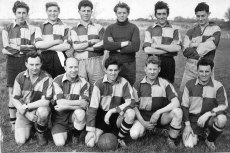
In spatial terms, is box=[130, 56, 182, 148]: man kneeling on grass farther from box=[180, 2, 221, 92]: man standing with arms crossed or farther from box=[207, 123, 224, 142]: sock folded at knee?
box=[180, 2, 221, 92]: man standing with arms crossed

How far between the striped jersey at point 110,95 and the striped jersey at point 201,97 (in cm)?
84

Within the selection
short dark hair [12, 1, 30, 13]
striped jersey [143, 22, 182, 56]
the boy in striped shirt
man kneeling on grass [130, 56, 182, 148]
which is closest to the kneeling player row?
man kneeling on grass [130, 56, 182, 148]

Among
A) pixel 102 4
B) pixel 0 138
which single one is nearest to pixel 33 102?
pixel 0 138

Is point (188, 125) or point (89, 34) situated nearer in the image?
point (188, 125)

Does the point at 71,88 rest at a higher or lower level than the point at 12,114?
higher

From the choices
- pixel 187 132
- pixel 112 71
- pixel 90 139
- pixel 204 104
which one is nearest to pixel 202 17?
pixel 204 104

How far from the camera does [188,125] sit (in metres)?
4.16

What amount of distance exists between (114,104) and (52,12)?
1892 mm

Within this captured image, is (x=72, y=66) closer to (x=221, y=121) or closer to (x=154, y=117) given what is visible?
(x=154, y=117)

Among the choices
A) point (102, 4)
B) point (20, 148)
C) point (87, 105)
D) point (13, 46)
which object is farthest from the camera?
point (102, 4)

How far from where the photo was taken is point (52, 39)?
484 centimetres

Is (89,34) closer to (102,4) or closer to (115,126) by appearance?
(102,4)

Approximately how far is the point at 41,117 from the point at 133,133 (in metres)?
1.36

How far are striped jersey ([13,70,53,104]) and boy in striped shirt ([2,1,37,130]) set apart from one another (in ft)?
1.30
